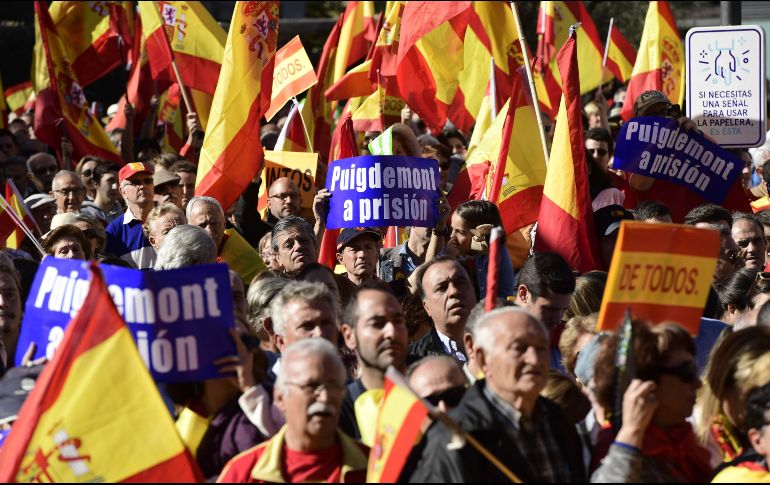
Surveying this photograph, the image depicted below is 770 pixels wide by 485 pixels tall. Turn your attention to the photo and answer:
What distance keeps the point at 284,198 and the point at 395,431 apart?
501cm

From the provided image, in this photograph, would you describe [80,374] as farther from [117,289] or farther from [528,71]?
[528,71]

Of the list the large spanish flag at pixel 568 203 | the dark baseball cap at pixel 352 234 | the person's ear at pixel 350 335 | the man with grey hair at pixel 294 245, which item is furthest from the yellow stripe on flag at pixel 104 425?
the large spanish flag at pixel 568 203

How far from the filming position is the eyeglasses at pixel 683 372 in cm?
450

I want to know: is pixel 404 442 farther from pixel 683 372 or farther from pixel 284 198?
pixel 284 198

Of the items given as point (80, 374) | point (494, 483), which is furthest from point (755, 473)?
point (80, 374)

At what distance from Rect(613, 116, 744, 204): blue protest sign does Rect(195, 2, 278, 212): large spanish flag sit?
2.65 metres

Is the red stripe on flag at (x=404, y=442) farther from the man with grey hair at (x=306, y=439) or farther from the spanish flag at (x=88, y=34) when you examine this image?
the spanish flag at (x=88, y=34)

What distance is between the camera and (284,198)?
30.3ft

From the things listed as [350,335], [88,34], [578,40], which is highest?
[88,34]

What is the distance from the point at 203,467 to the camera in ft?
16.3

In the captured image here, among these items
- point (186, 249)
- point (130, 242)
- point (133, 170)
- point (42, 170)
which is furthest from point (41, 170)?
point (186, 249)

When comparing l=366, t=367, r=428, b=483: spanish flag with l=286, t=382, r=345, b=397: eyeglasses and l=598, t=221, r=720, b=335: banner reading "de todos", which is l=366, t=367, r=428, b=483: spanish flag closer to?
l=286, t=382, r=345, b=397: eyeglasses

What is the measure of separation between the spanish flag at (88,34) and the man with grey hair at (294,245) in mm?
7805

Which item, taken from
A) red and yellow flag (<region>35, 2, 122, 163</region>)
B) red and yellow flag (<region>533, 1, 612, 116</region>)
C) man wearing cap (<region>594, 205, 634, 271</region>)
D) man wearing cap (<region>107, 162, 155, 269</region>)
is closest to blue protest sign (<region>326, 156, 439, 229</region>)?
man wearing cap (<region>594, 205, 634, 271</region>)
